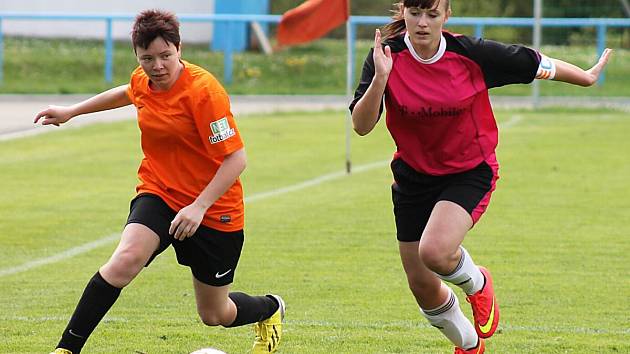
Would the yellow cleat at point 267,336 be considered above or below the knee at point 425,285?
below

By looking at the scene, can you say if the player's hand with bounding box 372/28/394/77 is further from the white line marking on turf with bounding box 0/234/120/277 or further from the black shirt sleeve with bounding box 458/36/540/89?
the white line marking on turf with bounding box 0/234/120/277

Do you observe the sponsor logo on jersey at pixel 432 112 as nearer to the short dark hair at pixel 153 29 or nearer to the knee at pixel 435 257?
the knee at pixel 435 257

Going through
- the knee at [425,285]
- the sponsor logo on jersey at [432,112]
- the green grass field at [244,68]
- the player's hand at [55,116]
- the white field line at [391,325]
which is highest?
the sponsor logo on jersey at [432,112]

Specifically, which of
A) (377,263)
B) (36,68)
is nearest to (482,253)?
(377,263)

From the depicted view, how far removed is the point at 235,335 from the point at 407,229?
1378 mm

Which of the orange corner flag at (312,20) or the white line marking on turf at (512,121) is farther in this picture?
the white line marking on turf at (512,121)

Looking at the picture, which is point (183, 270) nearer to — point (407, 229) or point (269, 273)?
point (269, 273)

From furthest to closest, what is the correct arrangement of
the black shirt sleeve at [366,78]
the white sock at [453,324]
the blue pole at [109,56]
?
1. the blue pole at [109,56]
2. the white sock at [453,324]
3. the black shirt sleeve at [366,78]

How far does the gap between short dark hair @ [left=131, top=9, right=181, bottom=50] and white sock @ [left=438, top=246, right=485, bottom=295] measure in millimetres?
1651

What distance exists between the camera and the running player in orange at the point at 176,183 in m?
5.77

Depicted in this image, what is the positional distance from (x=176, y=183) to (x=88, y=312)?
714 millimetres

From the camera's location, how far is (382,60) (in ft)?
18.7

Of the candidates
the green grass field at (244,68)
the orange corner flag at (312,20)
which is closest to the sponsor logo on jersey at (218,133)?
the orange corner flag at (312,20)

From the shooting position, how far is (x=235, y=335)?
710 centimetres
